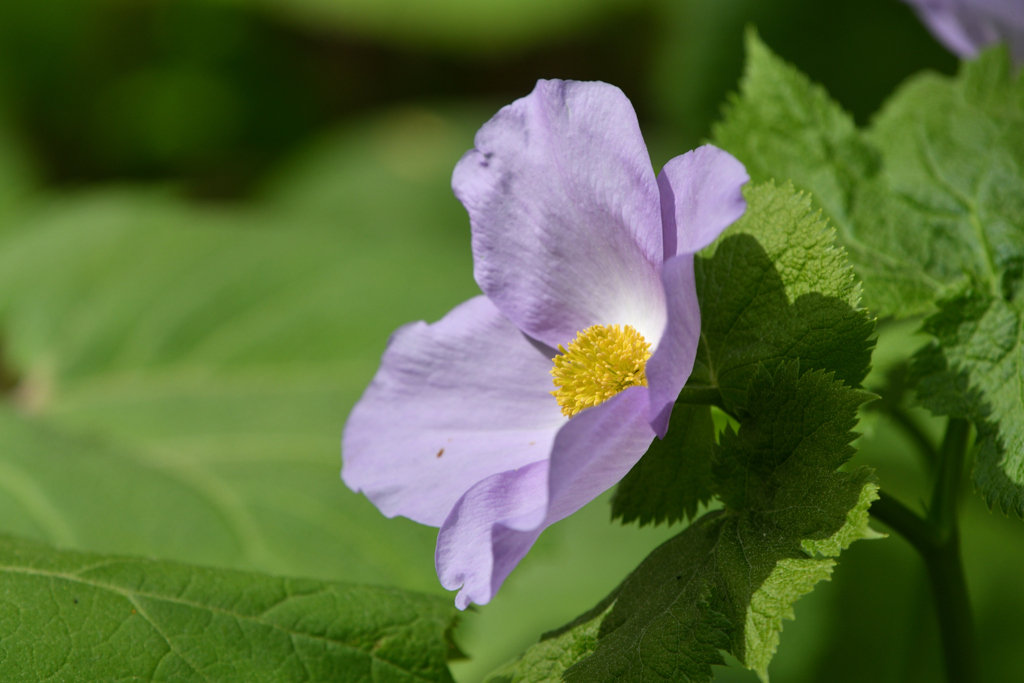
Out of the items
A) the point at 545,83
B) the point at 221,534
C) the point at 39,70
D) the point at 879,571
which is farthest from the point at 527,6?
the point at 545,83

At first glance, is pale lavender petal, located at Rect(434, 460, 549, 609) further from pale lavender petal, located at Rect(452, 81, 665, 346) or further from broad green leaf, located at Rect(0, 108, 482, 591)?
broad green leaf, located at Rect(0, 108, 482, 591)

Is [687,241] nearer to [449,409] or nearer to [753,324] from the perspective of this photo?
[753,324]

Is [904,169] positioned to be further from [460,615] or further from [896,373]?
[460,615]

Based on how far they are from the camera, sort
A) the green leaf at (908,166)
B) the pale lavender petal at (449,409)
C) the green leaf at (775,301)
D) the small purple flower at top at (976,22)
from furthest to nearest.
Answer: the small purple flower at top at (976,22) → the green leaf at (908,166) → the pale lavender petal at (449,409) → the green leaf at (775,301)

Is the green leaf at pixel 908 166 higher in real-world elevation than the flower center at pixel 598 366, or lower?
higher

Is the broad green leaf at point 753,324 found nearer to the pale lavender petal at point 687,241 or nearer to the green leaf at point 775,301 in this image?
the green leaf at point 775,301

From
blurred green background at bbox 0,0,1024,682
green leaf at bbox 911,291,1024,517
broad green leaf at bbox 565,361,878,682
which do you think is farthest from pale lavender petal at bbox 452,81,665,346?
blurred green background at bbox 0,0,1024,682

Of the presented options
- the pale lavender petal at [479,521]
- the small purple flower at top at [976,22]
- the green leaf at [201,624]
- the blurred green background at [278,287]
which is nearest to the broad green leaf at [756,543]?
the pale lavender petal at [479,521]
